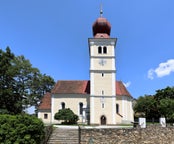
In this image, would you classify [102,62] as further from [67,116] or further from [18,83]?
[18,83]

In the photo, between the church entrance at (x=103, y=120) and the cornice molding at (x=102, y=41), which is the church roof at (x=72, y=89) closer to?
the church entrance at (x=103, y=120)

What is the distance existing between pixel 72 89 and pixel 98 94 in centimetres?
603

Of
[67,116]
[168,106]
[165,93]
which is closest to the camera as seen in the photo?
[67,116]

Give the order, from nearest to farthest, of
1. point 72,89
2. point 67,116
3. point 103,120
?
point 67,116
point 103,120
point 72,89

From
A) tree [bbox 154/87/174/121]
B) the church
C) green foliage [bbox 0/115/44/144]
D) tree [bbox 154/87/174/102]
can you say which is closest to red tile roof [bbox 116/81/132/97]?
the church

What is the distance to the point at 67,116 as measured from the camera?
40.8 meters

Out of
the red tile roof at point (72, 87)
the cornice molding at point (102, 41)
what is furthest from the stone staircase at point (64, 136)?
the cornice molding at point (102, 41)

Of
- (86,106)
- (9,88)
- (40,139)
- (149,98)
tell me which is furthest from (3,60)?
(40,139)

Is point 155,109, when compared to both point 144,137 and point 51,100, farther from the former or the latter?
point 144,137

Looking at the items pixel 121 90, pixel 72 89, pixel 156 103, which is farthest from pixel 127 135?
pixel 156 103

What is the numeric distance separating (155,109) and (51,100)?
1942 cm

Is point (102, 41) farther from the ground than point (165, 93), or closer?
farther from the ground

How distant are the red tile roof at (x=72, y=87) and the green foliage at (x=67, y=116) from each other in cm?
452

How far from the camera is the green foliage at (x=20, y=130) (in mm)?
18406
